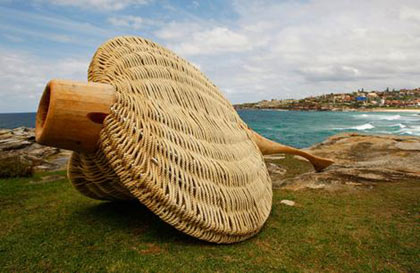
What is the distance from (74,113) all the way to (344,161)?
1101 centimetres

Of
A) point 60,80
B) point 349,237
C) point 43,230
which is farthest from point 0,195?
point 349,237

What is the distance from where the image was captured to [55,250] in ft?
11.2

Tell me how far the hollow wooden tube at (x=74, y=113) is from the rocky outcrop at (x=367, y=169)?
5.19m

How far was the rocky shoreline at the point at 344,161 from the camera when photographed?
761 centimetres

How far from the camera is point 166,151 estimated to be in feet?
11.0

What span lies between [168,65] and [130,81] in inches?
39.6

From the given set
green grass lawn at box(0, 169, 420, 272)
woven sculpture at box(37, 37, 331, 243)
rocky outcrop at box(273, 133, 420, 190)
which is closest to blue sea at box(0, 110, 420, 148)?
rocky outcrop at box(273, 133, 420, 190)

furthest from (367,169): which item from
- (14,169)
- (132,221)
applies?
(14,169)

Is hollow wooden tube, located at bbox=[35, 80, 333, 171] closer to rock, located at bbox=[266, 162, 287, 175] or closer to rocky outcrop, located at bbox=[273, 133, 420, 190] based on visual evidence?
rocky outcrop, located at bbox=[273, 133, 420, 190]

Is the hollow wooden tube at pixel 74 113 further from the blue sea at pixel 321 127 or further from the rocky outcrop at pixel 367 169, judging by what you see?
the blue sea at pixel 321 127

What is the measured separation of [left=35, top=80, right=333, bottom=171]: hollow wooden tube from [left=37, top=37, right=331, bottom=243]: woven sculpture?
22mm

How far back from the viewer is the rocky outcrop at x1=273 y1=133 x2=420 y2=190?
24.6 feet

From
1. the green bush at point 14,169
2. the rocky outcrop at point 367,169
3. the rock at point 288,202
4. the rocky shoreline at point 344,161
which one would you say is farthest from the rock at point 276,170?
the green bush at point 14,169

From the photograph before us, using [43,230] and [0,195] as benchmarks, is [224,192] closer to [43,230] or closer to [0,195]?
[43,230]
